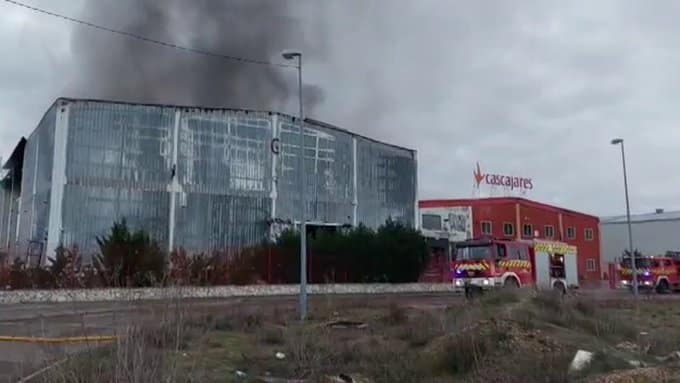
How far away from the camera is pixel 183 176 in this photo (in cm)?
4144

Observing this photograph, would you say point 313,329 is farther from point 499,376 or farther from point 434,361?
point 499,376

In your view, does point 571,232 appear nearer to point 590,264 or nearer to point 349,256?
point 590,264

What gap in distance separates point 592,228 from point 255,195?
138 feet

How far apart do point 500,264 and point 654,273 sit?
19.3 m

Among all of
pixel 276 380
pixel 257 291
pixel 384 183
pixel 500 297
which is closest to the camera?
pixel 276 380

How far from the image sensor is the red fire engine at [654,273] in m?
41.0

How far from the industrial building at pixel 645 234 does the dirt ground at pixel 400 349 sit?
249 feet

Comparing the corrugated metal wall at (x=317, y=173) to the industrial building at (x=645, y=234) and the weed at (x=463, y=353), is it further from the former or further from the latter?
the industrial building at (x=645, y=234)

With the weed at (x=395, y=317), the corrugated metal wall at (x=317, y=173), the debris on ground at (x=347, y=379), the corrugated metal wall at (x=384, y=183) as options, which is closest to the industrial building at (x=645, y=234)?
the corrugated metal wall at (x=384, y=183)

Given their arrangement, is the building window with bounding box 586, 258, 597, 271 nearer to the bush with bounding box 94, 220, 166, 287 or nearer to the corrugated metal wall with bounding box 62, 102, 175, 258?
the corrugated metal wall with bounding box 62, 102, 175, 258

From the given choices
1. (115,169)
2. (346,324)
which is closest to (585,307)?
(346,324)

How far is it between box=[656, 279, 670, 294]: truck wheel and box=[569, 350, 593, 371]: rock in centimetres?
3608

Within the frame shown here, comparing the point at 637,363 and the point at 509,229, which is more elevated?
the point at 509,229

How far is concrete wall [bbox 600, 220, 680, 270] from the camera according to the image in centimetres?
8496
